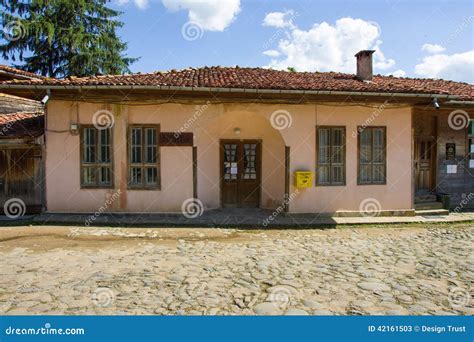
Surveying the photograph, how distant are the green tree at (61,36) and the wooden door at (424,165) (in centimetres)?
1823

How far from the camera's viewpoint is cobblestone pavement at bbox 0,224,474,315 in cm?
397

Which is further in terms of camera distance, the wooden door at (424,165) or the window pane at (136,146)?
the wooden door at (424,165)

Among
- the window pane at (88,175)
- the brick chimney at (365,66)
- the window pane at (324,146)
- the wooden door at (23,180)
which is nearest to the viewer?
the window pane at (88,175)

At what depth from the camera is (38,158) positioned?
9.14 metres

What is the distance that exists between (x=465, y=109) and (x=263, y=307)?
1033 cm

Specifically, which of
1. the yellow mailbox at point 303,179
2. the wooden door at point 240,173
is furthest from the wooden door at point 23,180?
the yellow mailbox at point 303,179

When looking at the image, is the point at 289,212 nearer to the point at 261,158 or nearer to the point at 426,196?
the point at 261,158

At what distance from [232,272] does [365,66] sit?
9138mm

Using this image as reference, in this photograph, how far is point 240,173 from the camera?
416 inches

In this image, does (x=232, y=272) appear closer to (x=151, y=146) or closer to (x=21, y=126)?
(x=151, y=146)

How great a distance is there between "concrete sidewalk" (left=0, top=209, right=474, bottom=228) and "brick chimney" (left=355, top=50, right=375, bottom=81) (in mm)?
4907

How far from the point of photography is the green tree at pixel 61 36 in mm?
18344

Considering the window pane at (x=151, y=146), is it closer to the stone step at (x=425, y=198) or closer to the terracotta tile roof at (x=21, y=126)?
the terracotta tile roof at (x=21, y=126)

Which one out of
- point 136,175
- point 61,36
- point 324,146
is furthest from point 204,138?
point 61,36
